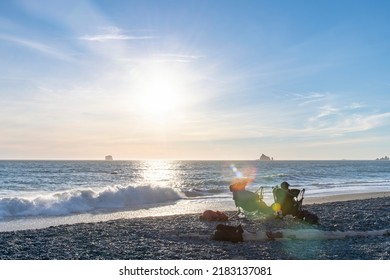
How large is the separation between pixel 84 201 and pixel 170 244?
47.3ft

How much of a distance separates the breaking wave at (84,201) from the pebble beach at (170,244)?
7931 millimetres

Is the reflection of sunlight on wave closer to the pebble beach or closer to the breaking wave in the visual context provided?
the breaking wave

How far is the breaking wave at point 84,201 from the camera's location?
797 inches

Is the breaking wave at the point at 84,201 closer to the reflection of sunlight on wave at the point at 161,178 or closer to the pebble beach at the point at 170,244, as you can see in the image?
the reflection of sunlight on wave at the point at 161,178

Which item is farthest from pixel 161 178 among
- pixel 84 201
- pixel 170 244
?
pixel 170 244

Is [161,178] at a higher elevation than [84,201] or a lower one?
lower

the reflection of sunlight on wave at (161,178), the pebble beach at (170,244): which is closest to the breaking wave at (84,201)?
the reflection of sunlight on wave at (161,178)

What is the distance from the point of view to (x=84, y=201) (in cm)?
2355

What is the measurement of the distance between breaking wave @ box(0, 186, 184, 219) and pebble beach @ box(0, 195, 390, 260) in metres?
7.93

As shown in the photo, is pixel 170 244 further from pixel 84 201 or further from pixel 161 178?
pixel 161 178

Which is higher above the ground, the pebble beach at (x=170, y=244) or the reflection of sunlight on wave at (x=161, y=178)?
the pebble beach at (x=170, y=244)

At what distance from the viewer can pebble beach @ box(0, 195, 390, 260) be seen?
914 cm
